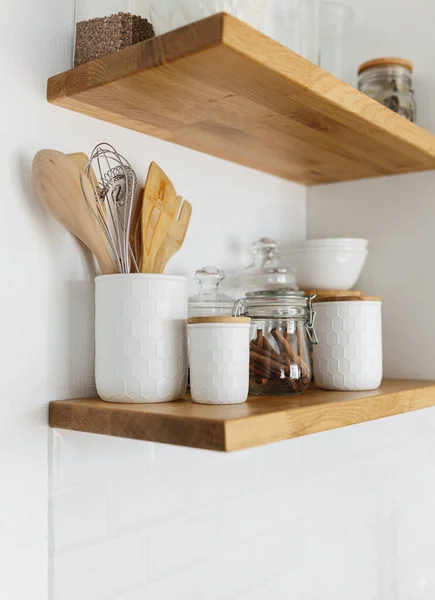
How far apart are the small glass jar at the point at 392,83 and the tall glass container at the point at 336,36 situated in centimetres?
5

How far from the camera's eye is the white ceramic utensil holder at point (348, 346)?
1132 mm

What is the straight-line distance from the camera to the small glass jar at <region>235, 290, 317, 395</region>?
41.1 inches

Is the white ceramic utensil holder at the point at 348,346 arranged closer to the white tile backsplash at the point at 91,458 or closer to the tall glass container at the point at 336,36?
the white tile backsplash at the point at 91,458

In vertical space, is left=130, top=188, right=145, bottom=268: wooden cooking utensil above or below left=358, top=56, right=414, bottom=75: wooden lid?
below

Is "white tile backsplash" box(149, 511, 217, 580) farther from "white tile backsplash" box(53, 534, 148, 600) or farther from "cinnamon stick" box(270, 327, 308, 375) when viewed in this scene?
"cinnamon stick" box(270, 327, 308, 375)

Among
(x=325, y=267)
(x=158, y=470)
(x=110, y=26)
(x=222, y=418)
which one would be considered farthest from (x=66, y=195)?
(x=325, y=267)

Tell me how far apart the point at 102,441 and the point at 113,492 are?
8 cm

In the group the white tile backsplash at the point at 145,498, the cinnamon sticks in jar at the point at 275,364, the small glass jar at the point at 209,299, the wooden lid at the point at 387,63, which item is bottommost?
the white tile backsplash at the point at 145,498

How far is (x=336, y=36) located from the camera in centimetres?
134

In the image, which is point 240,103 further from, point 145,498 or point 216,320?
point 145,498

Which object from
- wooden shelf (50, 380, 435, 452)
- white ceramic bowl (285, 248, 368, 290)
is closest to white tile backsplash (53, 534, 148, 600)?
wooden shelf (50, 380, 435, 452)

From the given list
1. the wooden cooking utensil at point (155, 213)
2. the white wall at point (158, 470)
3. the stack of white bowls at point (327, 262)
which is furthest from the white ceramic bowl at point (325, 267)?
the wooden cooking utensil at point (155, 213)

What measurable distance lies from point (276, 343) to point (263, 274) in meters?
0.23

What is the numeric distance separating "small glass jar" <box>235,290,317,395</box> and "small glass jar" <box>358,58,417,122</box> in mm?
486
